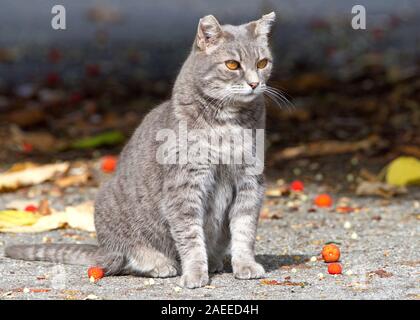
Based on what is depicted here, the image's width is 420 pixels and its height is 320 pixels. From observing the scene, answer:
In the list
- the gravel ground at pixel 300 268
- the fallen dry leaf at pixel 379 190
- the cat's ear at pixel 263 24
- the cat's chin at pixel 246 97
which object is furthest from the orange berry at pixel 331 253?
the fallen dry leaf at pixel 379 190

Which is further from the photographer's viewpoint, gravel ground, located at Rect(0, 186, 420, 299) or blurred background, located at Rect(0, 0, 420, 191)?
blurred background, located at Rect(0, 0, 420, 191)

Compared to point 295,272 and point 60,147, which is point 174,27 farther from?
point 295,272

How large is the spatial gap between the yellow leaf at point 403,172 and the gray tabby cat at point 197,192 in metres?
2.69

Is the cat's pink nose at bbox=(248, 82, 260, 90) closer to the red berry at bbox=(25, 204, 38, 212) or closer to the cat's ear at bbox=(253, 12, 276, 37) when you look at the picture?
the cat's ear at bbox=(253, 12, 276, 37)

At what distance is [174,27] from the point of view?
1588cm

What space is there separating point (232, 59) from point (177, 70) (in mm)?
6942

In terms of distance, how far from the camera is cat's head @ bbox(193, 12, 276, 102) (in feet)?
17.6

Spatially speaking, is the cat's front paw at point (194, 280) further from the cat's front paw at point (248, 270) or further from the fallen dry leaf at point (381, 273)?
the fallen dry leaf at point (381, 273)

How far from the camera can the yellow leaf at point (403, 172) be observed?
792 centimetres

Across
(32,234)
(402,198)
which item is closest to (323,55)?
(402,198)

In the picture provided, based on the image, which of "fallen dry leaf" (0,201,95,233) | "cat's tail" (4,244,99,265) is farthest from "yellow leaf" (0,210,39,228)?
"cat's tail" (4,244,99,265)

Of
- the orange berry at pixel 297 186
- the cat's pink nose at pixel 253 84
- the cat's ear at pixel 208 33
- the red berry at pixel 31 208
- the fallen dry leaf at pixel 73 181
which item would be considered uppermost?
the cat's ear at pixel 208 33

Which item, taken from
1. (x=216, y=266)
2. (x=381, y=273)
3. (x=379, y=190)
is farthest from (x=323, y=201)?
(x=381, y=273)

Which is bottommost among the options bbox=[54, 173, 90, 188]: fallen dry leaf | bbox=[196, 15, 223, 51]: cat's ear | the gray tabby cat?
bbox=[54, 173, 90, 188]: fallen dry leaf
